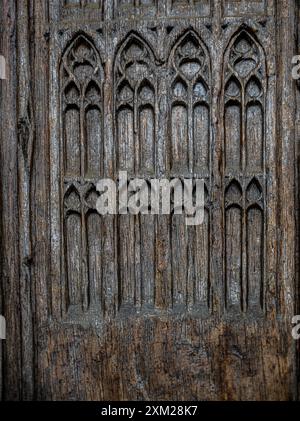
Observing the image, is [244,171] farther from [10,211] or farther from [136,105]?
[10,211]

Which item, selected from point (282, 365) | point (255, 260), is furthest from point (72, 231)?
point (282, 365)

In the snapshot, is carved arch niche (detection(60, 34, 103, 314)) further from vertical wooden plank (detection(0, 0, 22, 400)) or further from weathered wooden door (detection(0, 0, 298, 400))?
vertical wooden plank (detection(0, 0, 22, 400))

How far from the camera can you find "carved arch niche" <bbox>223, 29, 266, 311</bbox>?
3.98 ft

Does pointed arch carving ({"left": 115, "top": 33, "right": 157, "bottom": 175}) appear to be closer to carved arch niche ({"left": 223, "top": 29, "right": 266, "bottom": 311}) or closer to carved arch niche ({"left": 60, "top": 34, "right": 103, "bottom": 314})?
carved arch niche ({"left": 60, "top": 34, "right": 103, "bottom": 314})

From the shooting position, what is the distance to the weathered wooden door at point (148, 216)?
122cm

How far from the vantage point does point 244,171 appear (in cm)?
121

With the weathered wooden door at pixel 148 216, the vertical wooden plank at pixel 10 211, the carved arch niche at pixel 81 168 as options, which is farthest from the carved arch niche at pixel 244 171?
the vertical wooden plank at pixel 10 211

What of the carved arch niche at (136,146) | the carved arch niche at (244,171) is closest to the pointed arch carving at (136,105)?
the carved arch niche at (136,146)

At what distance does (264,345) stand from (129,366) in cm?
36

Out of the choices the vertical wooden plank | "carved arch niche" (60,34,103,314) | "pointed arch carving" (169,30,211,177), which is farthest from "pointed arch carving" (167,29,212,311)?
the vertical wooden plank

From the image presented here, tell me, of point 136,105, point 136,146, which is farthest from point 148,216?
point 136,105

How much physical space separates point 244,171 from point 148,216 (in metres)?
0.27

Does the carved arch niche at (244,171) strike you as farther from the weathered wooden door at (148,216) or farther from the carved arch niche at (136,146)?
the carved arch niche at (136,146)
